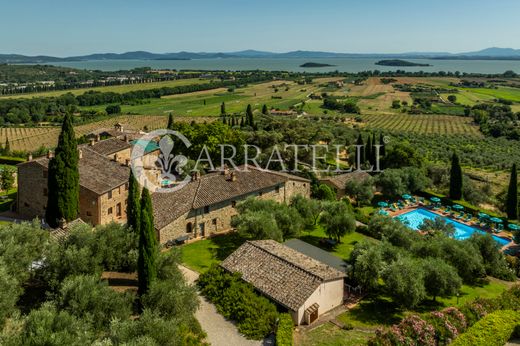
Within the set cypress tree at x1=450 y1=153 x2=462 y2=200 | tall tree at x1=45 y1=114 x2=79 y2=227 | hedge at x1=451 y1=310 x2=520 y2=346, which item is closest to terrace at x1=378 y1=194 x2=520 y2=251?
cypress tree at x1=450 y1=153 x2=462 y2=200

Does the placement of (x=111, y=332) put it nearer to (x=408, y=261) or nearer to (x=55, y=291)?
(x=55, y=291)

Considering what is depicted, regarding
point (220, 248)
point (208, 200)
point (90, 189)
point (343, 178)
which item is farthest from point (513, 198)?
point (90, 189)

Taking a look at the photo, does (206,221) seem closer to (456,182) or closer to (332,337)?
(332,337)

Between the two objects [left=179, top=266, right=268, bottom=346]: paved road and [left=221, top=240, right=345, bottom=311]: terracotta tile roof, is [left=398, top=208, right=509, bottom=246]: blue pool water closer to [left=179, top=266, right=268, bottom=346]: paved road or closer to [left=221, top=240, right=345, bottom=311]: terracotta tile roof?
[left=221, top=240, right=345, bottom=311]: terracotta tile roof

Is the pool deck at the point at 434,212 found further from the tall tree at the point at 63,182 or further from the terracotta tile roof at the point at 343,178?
the tall tree at the point at 63,182

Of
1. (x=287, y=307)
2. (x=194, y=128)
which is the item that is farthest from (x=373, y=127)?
(x=287, y=307)

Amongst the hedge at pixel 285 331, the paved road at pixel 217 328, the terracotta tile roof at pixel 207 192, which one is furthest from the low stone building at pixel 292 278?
the terracotta tile roof at pixel 207 192
